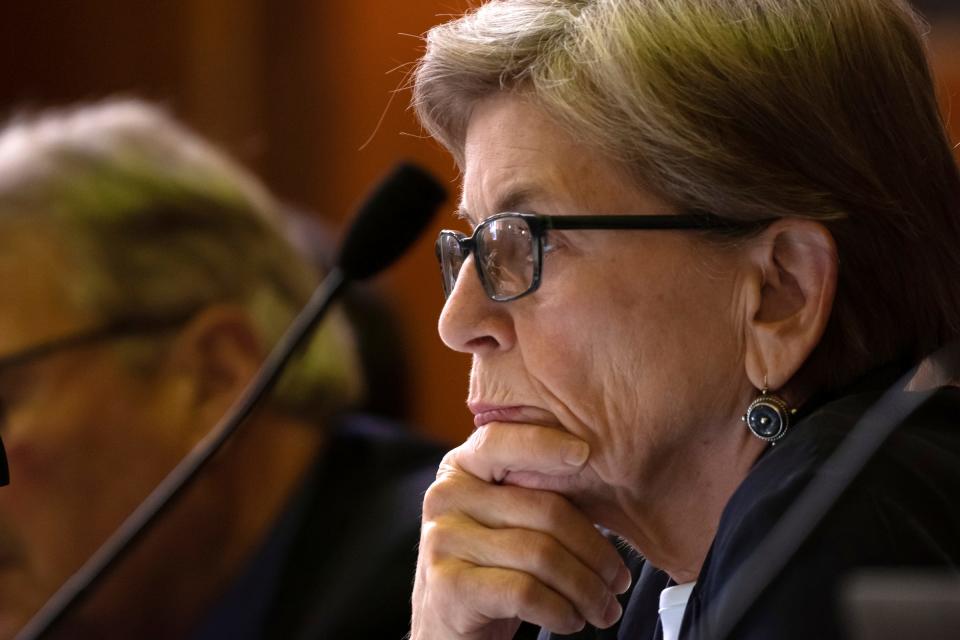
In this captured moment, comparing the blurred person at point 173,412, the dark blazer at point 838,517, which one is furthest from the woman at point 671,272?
the blurred person at point 173,412

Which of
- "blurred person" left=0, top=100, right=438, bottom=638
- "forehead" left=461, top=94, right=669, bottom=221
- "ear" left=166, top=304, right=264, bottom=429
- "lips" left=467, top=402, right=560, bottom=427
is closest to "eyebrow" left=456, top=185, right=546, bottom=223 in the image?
"forehead" left=461, top=94, right=669, bottom=221

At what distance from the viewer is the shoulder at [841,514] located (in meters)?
0.68

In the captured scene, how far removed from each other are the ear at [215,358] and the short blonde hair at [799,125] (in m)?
0.90

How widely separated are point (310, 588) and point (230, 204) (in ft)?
2.06

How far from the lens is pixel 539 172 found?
124cm

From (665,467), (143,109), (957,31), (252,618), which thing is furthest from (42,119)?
(957,31)

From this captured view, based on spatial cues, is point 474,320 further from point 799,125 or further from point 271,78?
point 271,78

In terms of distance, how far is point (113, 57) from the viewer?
3602 mm

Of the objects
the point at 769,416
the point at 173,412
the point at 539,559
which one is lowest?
the point at 539,559

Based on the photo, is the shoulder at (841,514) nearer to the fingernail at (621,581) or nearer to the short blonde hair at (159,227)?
the fingernail at (621,581)

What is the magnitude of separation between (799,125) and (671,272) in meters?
0.18

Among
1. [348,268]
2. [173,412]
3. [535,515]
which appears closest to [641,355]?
[535,515]

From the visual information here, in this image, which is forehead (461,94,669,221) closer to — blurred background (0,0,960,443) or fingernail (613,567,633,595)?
fingernail (613,567,633,595)

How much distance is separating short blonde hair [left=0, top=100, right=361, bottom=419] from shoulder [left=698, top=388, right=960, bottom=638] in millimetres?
1125
